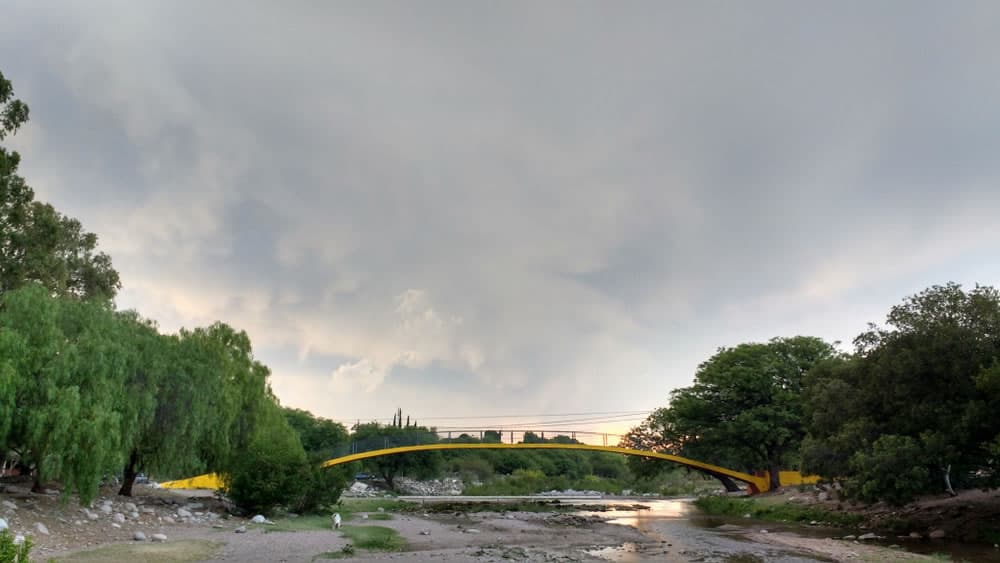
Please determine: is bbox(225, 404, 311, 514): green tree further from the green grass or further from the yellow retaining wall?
the yellow retaining wall

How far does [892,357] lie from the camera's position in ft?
88.9

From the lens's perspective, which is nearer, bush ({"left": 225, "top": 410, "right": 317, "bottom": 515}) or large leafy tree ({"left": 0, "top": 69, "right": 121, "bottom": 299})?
large leafy tree ({"left": 0, "top": 69, "right": 121, "bottom": 299})

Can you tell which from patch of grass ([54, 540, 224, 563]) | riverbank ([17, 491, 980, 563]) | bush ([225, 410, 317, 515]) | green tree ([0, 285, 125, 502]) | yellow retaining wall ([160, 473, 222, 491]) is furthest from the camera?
yellow retaining wall ([160, 473, 222, 491])

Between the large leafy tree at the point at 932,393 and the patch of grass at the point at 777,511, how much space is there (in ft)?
20.8

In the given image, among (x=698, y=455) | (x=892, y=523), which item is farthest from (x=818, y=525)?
(x=698, y=455)

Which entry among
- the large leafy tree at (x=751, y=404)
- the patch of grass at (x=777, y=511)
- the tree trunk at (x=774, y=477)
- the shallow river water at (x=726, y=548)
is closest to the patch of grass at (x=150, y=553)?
the shallow river water at (x=726, y=548)

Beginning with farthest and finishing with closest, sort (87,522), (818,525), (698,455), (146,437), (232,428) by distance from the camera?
(698,455) < (818,525) < (232,428) < (146,437) < (87,522)

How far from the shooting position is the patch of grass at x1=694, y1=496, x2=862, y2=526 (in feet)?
115

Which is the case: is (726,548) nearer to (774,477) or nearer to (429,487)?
(774,477)

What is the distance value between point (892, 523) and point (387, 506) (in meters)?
35.0

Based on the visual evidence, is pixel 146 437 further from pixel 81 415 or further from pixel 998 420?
pixel 998 420

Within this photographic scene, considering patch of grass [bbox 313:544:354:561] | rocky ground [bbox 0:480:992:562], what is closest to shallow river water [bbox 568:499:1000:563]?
rocky ground [bbox 0:480:992:562]

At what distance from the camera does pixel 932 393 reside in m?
26.5

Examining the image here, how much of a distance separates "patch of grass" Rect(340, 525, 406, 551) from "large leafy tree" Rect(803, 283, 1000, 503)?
66.3ft
